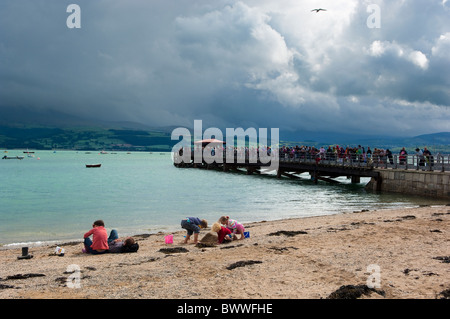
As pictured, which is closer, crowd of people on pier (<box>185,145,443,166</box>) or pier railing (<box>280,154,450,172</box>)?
pier railing (<box>280,154,450,172</box>)

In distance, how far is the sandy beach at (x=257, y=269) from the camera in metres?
6.41

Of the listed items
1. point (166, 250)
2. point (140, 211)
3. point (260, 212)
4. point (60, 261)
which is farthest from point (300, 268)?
point (140, 211)

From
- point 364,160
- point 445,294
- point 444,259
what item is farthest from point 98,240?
point 364,160

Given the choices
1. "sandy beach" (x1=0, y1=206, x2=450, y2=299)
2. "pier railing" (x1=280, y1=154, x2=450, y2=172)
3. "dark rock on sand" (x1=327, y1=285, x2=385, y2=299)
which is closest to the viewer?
"dark rock on sand" (x1=327, y1=285, x2=385, y2=299)

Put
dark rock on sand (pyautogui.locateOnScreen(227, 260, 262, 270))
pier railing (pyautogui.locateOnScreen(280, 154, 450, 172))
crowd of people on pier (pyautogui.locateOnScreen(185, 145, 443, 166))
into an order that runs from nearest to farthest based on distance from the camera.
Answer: dark rock on sand (pyautogui.locateOnScreen(227, 260, 262, 270)) → pier railing (pyautogui.locateOnScreen(280, 154, 450, 172)) → crowd of people on pier (pyautogui.locateOnScreen(185, 145, 443, 166))

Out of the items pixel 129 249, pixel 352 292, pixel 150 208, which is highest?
pixel 352 292

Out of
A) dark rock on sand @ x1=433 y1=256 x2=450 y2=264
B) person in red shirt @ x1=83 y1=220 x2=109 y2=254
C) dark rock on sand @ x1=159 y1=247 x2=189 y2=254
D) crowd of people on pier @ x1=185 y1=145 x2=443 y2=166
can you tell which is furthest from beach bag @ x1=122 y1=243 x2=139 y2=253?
crowd of people on pier @ x1=185 y1=145 x2=443 y2=166

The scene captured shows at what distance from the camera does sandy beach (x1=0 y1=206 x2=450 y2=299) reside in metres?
6.41

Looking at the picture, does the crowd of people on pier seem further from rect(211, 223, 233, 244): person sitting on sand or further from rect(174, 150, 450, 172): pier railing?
rect(211, 223, 233, 244): person sitting on sand

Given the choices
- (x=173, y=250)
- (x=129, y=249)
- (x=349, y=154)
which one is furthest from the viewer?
(x=349, y=154)

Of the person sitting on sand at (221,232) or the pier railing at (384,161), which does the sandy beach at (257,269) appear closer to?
the person sitting on sand at (221,232)

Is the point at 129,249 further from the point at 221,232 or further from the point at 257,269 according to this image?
the point at 257,269

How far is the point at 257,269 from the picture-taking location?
777 cm

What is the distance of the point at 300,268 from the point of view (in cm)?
780
